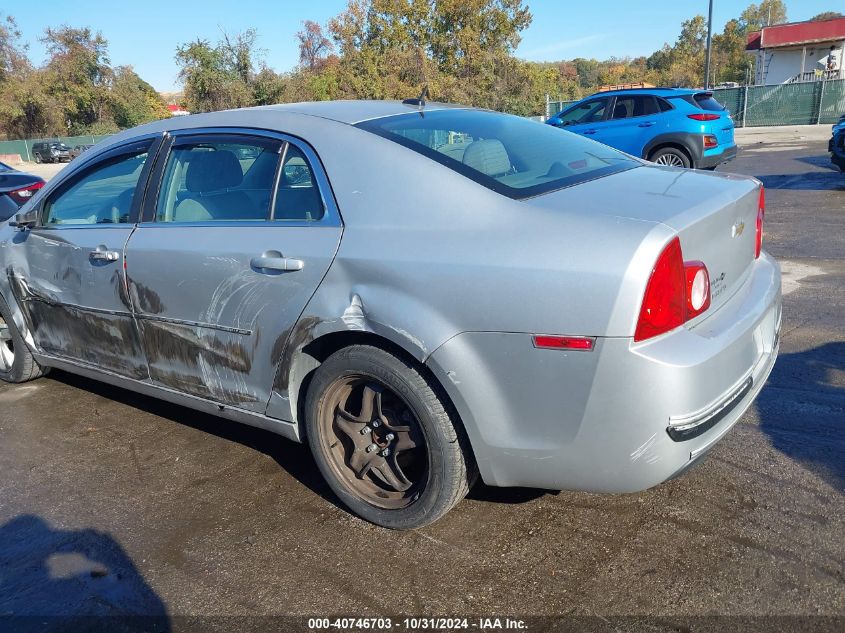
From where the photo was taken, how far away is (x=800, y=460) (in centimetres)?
306

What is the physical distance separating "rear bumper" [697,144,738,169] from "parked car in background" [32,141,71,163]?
39.6m

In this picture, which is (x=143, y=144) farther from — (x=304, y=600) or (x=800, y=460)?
(x=800, y=460)

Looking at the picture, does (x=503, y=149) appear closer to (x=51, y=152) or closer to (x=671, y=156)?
(x=671, y=156)

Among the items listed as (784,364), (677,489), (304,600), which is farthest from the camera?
(784,364)

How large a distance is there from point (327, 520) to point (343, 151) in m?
1.55

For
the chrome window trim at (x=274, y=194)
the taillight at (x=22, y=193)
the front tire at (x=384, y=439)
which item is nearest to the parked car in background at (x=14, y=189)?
the taillight at (x=22, y=193)

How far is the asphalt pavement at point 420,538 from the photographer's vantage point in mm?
2367

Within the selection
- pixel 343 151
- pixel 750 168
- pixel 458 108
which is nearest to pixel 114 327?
pixel 343 151

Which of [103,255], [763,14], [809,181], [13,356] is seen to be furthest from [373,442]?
[763,14]

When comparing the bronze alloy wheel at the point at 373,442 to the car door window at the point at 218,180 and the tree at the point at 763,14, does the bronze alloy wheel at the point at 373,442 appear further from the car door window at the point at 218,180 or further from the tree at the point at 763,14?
the tree at the point at 763,14

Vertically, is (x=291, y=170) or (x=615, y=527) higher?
(x=291, y=170)

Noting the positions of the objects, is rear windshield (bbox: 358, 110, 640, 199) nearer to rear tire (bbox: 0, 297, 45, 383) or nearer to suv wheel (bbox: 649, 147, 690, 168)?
rear tire (bbox: 0, 297, 45, 383)

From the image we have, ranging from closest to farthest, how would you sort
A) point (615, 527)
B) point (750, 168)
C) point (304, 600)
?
point (304, 600), point (615, 527), point (750, 168)

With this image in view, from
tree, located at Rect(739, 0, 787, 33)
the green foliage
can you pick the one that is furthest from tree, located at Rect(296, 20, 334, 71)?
tree, located at Rect(739, 0, 787, 33)
